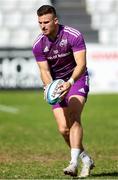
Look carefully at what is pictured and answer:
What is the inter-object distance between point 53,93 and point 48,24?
89 centimetres

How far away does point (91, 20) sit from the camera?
36.9 m

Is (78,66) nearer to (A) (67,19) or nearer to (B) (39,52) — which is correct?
(B) (39,52)

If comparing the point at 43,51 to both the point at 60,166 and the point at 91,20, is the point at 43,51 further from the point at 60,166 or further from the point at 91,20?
the point at 91,20

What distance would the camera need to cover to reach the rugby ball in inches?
367

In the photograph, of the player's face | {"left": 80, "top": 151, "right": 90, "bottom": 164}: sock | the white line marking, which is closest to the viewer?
the player's face

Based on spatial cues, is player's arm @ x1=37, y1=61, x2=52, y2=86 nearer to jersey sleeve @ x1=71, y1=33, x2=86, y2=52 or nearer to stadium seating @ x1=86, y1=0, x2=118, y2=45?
jersey sleeve @ x1=71, y1=33, x2=86, y2=52

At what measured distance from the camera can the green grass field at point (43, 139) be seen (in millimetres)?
10742

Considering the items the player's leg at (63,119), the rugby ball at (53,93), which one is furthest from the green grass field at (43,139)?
the rugby ball at (53,93)

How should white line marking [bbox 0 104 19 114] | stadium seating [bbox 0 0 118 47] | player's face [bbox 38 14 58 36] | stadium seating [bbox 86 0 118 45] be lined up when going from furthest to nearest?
stadium seating [bbox 86 0 118 45] < stadium seating [bbox 0 0 118 47] < white line marking [bbox 0 104 19 114] < player's face [bbox 38 14 58 36]

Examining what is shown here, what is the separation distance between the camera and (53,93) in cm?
934

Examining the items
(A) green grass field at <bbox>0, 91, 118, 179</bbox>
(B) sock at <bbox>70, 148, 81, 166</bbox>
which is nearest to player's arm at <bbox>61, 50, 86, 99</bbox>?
(B) sock at <bbox>70, 148, 81, 166</bbox>

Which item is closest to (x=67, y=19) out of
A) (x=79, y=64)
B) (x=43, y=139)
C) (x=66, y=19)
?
(x=66, y=19)

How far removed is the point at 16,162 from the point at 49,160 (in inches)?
30.2

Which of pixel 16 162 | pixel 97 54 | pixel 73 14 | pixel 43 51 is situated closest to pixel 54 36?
pixel 43 51
